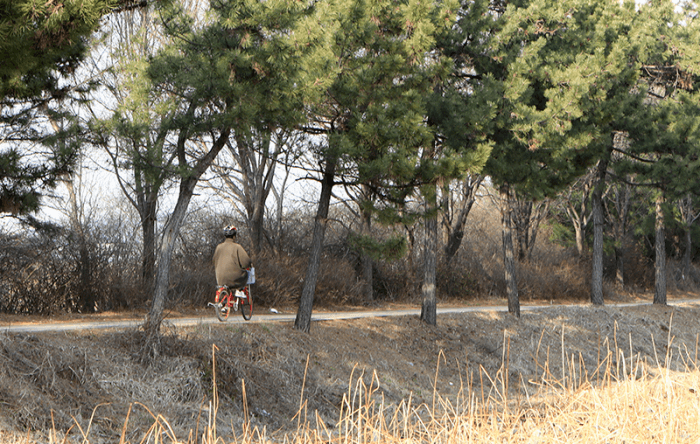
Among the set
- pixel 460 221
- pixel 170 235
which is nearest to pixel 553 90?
pixel 170 235

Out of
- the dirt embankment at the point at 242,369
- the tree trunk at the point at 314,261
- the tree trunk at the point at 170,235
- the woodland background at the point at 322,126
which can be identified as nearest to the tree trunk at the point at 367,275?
the woodland background at the point at 322,126

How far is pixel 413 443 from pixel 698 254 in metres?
44.2

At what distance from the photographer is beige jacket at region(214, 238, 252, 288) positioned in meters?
11.8

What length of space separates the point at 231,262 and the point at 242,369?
82.4 inches

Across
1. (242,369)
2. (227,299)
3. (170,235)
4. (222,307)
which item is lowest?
(242,369)

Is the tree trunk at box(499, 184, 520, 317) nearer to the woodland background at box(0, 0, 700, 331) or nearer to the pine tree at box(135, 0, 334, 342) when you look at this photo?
the woodland background at box(0, 0, 700, 331)

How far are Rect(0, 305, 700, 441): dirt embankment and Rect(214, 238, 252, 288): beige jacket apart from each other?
36.3 inches

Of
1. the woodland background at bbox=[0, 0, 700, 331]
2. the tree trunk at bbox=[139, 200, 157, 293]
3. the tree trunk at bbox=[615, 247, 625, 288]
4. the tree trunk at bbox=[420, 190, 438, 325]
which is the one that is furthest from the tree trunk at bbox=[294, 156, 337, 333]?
the tree trunk at bbox=[615, 247, 625, 288]

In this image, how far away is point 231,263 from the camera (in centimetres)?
1189

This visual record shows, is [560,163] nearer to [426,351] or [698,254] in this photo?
[426,351]

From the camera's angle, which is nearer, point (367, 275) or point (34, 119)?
point (34, 119)

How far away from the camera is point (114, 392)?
9.14 metres

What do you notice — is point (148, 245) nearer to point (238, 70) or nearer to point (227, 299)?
point (227, 299)

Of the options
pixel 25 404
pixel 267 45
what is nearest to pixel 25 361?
pixel 25 404
